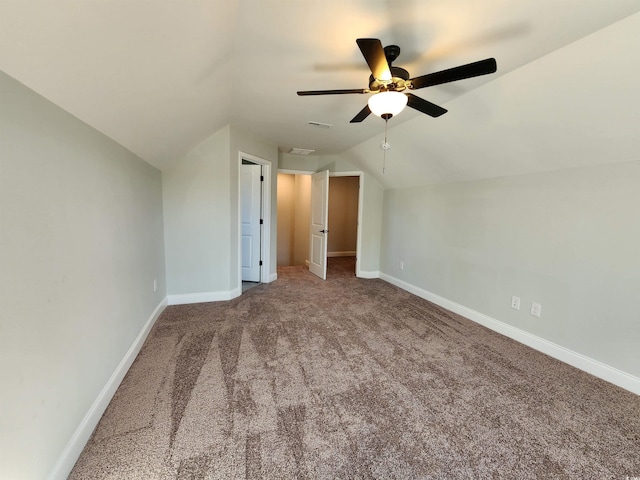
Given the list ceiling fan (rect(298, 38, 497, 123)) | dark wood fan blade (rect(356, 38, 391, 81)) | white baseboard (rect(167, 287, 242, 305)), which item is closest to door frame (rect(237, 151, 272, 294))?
white baseboard (rect(167, 287, 242, 305))

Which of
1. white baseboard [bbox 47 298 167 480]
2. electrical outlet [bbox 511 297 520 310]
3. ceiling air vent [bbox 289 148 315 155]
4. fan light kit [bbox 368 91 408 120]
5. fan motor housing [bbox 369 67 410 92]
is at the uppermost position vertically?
ceiling air vent [bbox 289 148 315 155]

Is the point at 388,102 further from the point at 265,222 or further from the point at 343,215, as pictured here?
the point at 343,215

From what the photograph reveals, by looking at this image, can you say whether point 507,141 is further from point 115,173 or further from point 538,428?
point 115,173

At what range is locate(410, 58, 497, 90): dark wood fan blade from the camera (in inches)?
55.3

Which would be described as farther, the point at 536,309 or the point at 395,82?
the point at 536,309

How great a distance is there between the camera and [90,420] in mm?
1566

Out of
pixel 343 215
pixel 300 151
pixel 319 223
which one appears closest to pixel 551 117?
pixel 300 151

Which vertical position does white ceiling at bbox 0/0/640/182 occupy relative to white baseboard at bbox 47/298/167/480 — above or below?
above

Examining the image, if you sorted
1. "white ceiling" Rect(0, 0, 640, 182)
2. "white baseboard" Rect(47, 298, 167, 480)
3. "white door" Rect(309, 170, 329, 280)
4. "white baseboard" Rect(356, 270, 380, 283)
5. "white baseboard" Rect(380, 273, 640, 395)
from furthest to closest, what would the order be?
"white baseboard" Rect(356, 270, 380, 283) < "white door" Rect(309, 170, 329, 280) < "white baseboard" Rect(380, 273, 640, 395) < "white baseboard" Rect(47, 298, 167, 480) < "white ceiling" Rect(0, 0, 640, 182)

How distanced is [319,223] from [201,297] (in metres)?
2.43

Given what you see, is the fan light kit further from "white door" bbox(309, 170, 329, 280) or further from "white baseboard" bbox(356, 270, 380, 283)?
"white baseboard" bbox(356, 270, 380, 283)

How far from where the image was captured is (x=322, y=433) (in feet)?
5.26

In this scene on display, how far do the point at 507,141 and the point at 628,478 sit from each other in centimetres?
239

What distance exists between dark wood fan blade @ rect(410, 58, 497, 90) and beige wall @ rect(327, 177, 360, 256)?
5832mm
